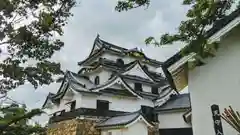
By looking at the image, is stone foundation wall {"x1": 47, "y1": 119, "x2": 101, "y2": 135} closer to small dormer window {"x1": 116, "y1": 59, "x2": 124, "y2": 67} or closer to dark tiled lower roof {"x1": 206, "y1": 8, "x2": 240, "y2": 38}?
small dormer window {"x1": 116, "y1": 59, "x2": 124, "y2": 67}

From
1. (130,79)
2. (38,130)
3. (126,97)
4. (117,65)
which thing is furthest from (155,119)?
(38,130)

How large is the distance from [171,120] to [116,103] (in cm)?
534

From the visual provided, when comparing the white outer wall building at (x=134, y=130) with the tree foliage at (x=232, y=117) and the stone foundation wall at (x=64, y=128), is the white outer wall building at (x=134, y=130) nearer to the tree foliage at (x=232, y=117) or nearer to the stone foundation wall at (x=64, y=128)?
the stone foundation wall at (x=64, y=128)

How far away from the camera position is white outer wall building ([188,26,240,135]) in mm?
5195

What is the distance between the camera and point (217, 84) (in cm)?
538

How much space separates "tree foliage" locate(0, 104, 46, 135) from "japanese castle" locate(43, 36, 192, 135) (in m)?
11.5

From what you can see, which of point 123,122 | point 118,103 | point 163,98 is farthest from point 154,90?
point 123,122

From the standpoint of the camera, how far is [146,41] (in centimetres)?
374

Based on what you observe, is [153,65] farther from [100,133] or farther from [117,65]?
[100,133]

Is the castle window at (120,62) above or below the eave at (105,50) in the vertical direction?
below

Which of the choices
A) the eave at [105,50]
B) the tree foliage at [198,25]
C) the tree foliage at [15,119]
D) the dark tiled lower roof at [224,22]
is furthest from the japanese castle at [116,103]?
the tree foliage at [198,25]

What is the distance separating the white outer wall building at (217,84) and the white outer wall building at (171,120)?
52.7ft

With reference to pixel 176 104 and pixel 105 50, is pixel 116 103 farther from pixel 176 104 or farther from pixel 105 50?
pixel 105 50

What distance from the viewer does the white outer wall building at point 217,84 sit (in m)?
5.20
